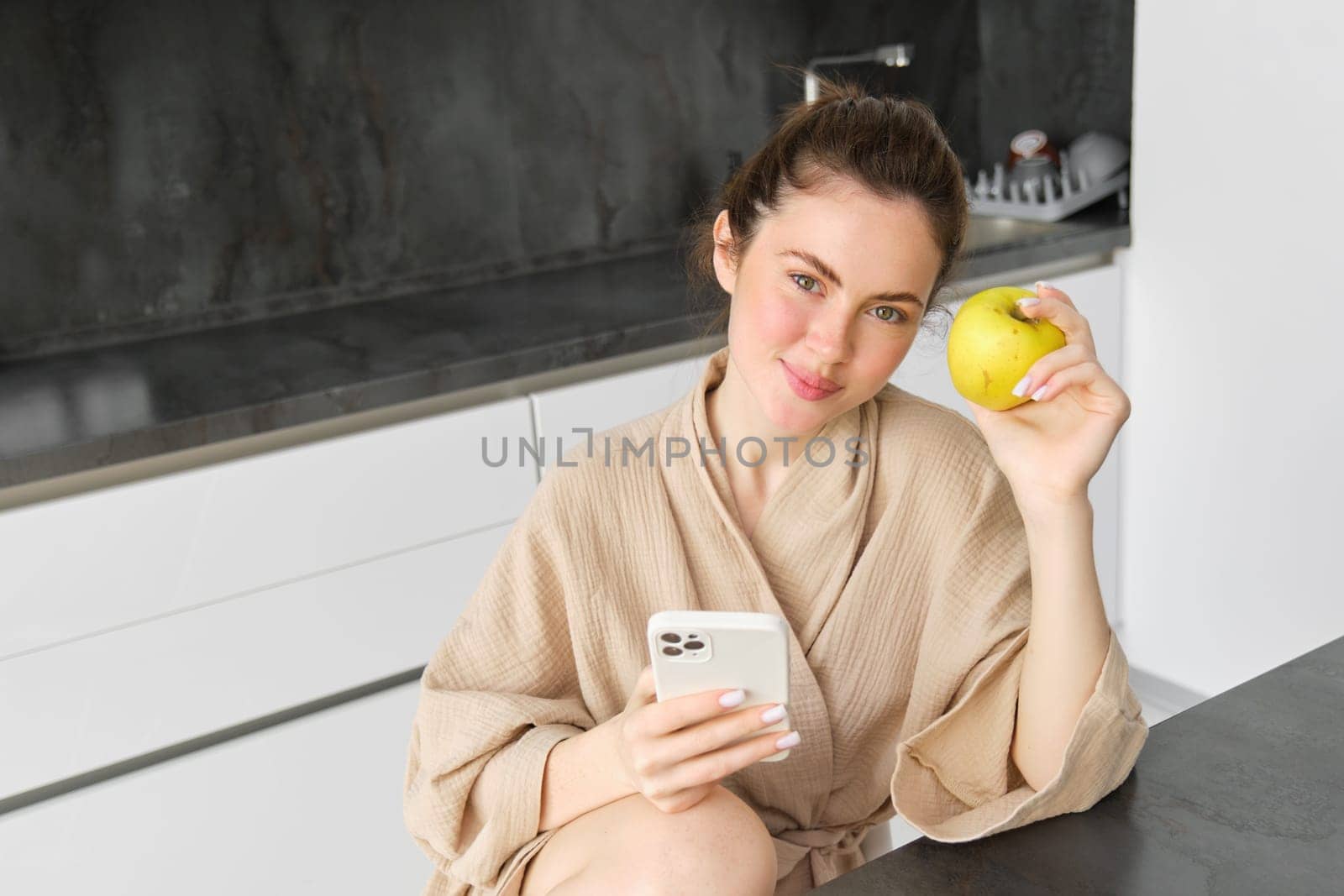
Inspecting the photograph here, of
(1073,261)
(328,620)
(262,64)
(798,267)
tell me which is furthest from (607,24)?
(798,267)

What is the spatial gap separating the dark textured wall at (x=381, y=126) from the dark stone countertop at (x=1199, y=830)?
5.61 ft

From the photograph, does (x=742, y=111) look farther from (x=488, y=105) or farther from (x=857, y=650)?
(x=857, y=650)

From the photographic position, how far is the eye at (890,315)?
1092 mm

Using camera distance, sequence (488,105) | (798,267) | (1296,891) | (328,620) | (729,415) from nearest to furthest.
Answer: (1296,891) → (798,267) → (729,415) → (328,620) → (488,105)

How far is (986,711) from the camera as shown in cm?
101

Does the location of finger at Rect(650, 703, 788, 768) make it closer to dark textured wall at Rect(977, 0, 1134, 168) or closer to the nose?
the nose

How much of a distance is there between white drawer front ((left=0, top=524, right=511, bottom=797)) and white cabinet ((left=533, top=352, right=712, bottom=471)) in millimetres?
161

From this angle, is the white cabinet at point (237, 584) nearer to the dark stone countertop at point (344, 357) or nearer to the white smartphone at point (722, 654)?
the dark stone countertop at point (344, 357)

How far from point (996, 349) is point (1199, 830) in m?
0.36

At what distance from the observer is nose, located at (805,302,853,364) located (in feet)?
3.52

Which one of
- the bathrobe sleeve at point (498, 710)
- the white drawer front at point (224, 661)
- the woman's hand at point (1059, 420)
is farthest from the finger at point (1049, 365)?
the white drawer front at point (224, 661)

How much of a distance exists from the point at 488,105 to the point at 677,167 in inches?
16.2

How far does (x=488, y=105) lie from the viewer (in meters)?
2.31

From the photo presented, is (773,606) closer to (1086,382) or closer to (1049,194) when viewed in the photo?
(1086,382)
